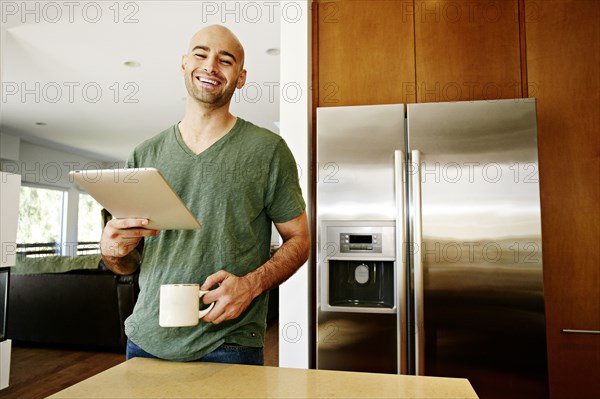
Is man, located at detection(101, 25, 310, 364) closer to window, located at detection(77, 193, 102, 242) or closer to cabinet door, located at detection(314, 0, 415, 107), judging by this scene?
cabinet door, located at detection(314, 0, 415, 107)

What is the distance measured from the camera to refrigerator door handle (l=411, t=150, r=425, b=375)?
2.01m

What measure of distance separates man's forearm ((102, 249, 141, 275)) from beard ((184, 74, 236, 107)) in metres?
0.44

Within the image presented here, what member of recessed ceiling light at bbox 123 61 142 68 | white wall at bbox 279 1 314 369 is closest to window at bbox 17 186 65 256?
recessed ceiling light at bbox 123 61 142 68

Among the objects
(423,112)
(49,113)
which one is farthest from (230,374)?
(49,113)

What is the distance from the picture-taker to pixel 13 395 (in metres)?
3.13

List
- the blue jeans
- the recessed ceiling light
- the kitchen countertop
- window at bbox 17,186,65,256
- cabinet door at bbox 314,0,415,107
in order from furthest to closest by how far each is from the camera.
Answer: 1. window at bbox 17,186,65,256
2. the recessed ceiling light
3. cabinet door at bbox 314,0,415,107
4. the blue jeans
5. the kitchen countertop

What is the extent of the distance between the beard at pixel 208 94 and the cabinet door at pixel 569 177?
5.57ft

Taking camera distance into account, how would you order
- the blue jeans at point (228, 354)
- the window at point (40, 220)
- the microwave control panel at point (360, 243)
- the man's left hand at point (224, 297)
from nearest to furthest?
the man's left hand at point (224, 297)
the blue jeans at point (228, 354)
the microwave control panel at point (360, 243)
the window at point (40, 220)

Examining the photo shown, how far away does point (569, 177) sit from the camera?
224 centimetres

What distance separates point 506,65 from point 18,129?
6800 millimetres

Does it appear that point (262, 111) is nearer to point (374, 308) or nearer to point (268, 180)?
point (374, 308)

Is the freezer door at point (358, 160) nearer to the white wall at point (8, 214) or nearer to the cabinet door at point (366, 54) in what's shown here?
the cabinet door at point (366, 54)

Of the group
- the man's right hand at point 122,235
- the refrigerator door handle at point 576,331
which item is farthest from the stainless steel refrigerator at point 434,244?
the man's right hand at point 122,235

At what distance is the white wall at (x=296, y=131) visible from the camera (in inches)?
89.9
